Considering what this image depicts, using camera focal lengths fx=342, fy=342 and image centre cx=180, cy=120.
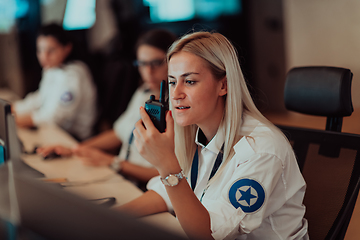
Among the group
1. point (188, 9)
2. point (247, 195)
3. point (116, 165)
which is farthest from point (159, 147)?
point (188, 9)

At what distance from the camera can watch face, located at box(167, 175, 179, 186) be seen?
34.8 inches

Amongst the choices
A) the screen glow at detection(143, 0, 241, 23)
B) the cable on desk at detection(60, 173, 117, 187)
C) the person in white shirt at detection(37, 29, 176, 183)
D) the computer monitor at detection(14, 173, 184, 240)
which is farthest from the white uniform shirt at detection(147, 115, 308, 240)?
the screen glow at detection(143, 0, 241, 23)

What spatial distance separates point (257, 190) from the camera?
2.96 ft

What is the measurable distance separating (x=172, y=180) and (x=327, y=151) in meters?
0.61

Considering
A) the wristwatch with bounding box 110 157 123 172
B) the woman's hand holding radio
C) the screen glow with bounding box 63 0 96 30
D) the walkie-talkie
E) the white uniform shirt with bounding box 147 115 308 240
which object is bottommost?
the wristwatch with bounding box 110 157 123 172

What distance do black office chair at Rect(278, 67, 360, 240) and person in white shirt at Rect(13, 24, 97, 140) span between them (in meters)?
1.85

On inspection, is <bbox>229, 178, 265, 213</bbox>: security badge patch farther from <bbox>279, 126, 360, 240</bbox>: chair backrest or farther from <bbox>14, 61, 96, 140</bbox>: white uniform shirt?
<bbox>14, 61, 96, 140</bbox>: white uniform shirt

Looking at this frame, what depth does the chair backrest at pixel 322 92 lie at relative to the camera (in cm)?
113

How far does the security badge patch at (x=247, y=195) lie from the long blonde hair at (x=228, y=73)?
134 millimetres

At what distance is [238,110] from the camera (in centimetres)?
103

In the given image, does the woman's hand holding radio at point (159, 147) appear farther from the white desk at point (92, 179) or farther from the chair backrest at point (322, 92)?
the chair backrest at point (322, 92)

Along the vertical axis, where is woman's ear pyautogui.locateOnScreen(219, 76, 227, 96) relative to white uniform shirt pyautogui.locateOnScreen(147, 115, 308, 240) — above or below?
above

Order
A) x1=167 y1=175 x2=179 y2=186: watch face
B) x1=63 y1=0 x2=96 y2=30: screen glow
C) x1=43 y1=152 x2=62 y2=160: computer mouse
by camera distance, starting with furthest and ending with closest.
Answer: x1=63 y1=0 x2=96 y2=30: screen glow < x1=43 y1=152 x2=62 y2=160: computer mouse < x1=167 y1=175 x2=179 y2=186: watch face

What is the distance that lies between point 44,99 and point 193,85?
2205 millimetres
